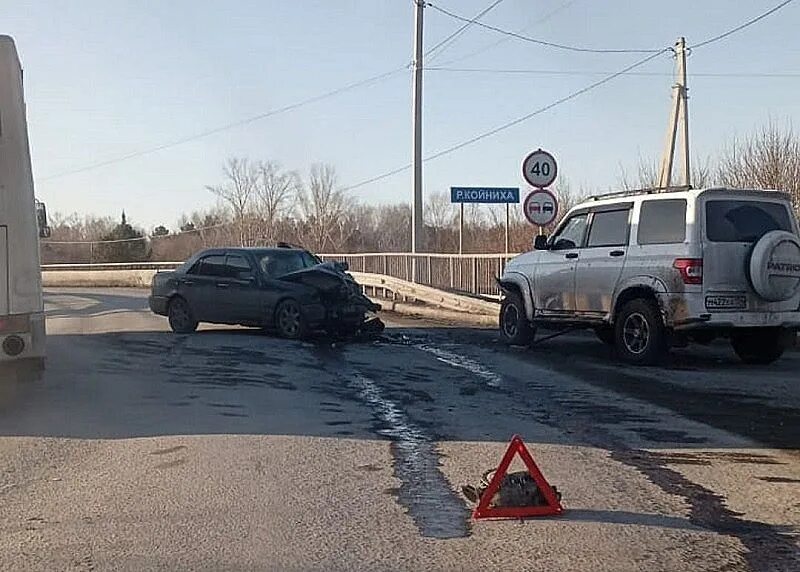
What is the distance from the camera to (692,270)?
12766 millimetres

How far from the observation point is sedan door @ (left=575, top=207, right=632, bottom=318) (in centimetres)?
1403

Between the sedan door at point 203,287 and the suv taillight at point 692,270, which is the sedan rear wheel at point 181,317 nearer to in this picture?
the sedan door at point 203,287

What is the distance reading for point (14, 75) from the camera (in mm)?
A: 10047

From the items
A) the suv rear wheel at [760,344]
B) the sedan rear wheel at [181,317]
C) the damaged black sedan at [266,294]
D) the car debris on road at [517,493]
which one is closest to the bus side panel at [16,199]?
the car debris on road at [517,493]

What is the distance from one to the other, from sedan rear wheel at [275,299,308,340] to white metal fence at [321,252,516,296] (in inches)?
245

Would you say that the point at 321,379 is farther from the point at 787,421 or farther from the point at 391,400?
the point at 787,421

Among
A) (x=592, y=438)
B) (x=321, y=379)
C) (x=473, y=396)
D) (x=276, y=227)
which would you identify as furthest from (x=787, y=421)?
(x=276, y=227)

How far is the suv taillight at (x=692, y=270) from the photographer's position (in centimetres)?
1273

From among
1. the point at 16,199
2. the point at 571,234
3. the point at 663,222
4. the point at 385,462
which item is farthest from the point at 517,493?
the point at 571,234

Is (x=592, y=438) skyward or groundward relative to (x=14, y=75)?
→ groundward

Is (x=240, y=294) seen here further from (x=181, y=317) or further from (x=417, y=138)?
(x=417, y=138)

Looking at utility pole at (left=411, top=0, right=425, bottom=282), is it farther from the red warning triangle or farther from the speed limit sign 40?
the red warning triangle

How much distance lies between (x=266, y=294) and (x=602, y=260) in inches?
234

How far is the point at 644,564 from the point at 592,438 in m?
3.44
